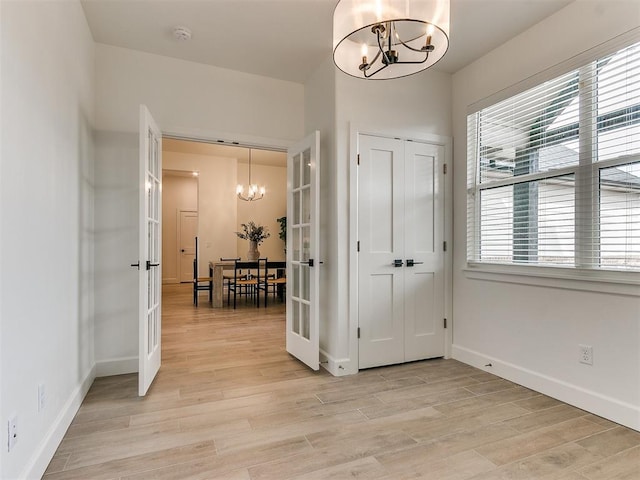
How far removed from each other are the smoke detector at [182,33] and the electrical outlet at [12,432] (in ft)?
8.91

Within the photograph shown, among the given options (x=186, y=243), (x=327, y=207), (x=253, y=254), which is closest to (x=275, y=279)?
(x=253, y=254)

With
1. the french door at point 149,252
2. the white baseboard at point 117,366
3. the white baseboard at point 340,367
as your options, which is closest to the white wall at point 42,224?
the white baseboard at point 117,366

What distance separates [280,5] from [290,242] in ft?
6.58

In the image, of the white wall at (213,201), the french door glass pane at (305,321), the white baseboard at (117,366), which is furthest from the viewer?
the white wall at (213,201)

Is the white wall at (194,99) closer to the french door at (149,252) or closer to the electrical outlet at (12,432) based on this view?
the french door at (149,252)

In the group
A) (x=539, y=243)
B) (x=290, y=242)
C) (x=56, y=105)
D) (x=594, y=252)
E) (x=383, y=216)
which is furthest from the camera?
(x=290, y=242)

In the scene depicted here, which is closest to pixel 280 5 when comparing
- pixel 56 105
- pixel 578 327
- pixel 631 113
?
pixel 56 105

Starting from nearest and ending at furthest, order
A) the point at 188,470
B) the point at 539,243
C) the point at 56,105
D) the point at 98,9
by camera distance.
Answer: the point at 188,470, the point at 56,105, the point at 98,9, the point at 539,243

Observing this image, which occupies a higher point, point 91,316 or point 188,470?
point 91,316

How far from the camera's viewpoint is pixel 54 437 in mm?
1895

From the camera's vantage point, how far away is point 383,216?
3234mm

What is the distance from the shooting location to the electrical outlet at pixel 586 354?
7.82 feet

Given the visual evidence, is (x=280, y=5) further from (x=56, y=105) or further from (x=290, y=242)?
(x=290, y=242)

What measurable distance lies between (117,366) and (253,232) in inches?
156
